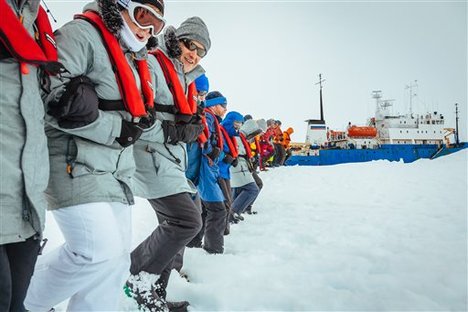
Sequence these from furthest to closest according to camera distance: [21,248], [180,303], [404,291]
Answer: [404,291]
[180,303]
[21,248]

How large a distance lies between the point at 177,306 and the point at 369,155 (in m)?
28.1

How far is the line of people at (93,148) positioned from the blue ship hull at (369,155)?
2572 centimetres

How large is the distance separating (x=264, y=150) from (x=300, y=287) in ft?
39.8

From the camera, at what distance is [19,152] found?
1.30m

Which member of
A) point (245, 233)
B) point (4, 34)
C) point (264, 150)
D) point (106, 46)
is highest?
point (106, 46)

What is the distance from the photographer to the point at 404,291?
274cm

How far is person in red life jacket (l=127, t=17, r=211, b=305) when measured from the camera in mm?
2508

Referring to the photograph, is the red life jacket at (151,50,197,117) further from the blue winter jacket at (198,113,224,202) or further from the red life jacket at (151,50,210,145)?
the blue winter jacket at (198,113,224,202)

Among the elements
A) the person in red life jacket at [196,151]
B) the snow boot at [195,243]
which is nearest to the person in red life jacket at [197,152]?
the person in red life jacket at [196,151]

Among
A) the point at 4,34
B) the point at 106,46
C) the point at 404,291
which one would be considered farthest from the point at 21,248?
the point at 404,291

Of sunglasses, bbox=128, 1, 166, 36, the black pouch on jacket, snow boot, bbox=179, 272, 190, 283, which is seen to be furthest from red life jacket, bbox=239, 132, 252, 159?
sunglasses, bbox=128, 1, 166, 36

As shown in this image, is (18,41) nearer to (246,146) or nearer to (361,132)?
(246,146)

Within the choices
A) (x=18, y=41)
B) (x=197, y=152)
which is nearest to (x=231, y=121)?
(x=197, y=152)

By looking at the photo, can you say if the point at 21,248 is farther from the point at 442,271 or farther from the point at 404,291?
the point at 442,271
